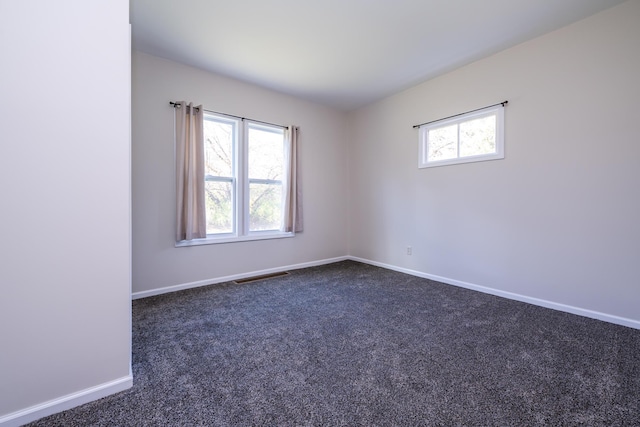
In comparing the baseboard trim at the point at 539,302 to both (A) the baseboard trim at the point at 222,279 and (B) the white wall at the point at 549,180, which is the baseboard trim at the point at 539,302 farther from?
(A) the baseboard trim at the point at 222,279

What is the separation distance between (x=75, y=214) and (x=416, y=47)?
10.8 ft

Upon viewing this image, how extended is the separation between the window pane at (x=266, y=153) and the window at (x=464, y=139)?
83.5 inches

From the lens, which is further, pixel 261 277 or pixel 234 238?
pixel 261 277

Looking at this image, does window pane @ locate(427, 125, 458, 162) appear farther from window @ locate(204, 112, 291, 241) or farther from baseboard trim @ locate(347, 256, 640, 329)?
window @ locate(204, 112, 291, 241)

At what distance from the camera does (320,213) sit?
462 centimetres

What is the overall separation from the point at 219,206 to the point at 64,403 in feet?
8.19

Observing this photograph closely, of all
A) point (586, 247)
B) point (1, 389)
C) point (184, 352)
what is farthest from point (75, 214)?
point (586, 247)

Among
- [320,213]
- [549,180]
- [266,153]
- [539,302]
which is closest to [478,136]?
[549,180]

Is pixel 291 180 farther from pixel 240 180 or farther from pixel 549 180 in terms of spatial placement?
pixel 549 180

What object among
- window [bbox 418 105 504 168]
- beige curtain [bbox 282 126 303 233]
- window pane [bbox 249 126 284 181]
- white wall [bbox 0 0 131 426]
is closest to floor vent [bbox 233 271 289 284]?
beige curtain [bbox 282 126 303 233]

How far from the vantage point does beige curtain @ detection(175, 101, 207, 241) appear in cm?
316

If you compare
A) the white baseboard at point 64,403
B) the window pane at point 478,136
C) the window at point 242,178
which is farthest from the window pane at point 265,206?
the window pane at point 478,136

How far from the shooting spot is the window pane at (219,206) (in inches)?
138

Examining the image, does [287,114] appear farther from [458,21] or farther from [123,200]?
[123,200]
